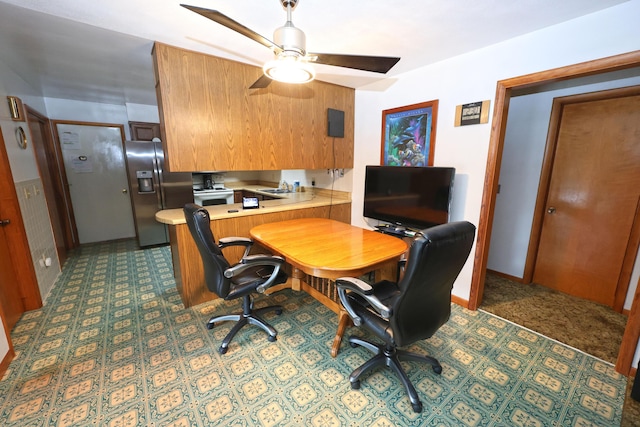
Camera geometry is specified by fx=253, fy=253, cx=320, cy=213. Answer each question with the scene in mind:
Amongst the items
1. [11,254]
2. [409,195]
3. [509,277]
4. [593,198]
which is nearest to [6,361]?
[11,254]

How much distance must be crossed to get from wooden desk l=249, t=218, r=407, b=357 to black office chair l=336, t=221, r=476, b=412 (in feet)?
0.57

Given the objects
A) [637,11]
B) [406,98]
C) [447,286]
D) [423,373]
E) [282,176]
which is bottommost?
[423,373]

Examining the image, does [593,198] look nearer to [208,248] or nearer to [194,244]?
[208,248]

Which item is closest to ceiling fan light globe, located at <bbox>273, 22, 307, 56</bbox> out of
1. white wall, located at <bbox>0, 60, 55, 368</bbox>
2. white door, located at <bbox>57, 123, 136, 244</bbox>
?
white wall, located at <bbox>0, 60, 55, 368</bbox>

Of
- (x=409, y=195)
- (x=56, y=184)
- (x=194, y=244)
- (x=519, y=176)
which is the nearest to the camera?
(x=194, y=244)

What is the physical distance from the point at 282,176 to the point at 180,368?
3737 millimetres

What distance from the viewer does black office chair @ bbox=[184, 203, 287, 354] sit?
1.75m

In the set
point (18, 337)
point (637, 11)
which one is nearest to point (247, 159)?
A: point (18, 337)

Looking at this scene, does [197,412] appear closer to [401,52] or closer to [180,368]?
[180,368]

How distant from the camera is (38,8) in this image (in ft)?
5.26

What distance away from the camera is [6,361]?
1.77 m

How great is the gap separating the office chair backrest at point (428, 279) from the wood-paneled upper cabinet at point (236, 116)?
2.11m

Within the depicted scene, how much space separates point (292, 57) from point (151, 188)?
373cm

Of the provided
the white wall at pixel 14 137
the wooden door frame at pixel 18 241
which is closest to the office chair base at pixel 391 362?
the wooden door frame at pixel 18 241
